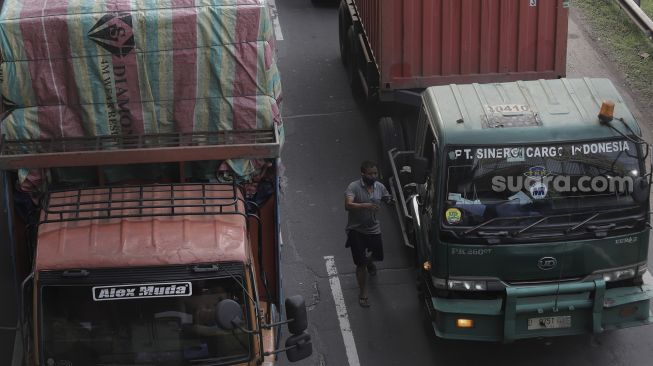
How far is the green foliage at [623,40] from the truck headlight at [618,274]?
269 inches

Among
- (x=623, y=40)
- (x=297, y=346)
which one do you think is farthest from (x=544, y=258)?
(x=623, y=40)

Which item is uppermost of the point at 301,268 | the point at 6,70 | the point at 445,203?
the point at 6,70

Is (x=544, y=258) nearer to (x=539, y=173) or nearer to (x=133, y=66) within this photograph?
(x=539, y=173)

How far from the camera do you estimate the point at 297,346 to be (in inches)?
288

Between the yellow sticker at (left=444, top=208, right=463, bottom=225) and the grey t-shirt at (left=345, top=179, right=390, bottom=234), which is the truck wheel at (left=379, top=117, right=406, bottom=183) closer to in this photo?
the grey t-shirt at (left=345, top=179, right=390, bottom=234)

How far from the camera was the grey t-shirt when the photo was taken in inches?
403

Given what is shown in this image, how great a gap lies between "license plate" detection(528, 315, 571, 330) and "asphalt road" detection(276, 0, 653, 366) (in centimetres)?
84

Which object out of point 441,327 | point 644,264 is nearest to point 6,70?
point 441,327

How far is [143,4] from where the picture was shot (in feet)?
26.7

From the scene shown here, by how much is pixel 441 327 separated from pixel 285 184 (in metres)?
4.51

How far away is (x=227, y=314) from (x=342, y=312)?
4.01 metres

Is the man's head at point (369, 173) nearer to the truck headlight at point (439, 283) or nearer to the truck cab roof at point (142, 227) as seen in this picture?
the truck headlight at point (439, 283)

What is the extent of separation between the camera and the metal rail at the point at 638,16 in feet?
55.0

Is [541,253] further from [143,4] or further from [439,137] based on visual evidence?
[143,4]
